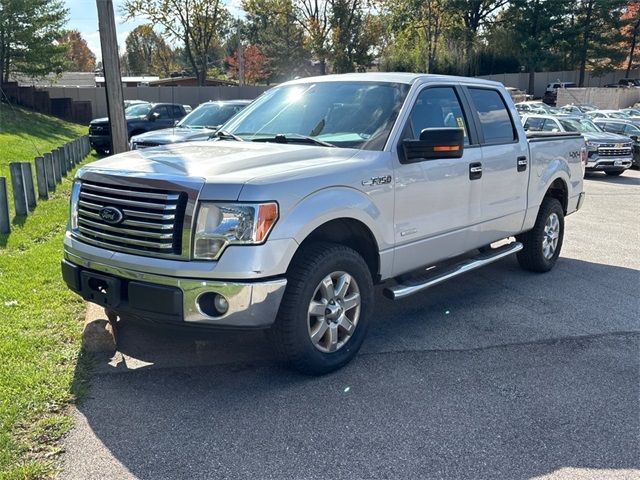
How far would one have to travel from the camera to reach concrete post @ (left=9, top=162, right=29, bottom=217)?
8.42 metres

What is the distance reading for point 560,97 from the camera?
1855 inches

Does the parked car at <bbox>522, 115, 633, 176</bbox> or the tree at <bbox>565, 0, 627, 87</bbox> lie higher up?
the tree at <bbox>565, 0, 627, 87</bbox>

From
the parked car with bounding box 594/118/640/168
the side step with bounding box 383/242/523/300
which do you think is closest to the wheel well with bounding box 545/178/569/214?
the side step with bounding box 383/242/523/300

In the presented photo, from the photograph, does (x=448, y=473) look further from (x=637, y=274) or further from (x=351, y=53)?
(x=351, y=53)

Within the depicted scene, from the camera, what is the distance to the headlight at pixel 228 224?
3537 mm

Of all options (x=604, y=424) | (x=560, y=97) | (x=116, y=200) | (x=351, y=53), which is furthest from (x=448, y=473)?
(x=351, y=53)

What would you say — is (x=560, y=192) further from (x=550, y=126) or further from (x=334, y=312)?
(x=550, y=126)

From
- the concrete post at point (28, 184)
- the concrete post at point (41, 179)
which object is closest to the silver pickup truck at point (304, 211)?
the concrete post at point (28, 184)

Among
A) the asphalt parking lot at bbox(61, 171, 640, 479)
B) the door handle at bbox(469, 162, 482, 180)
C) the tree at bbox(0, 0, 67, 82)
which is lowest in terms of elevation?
the asphalt parking lot at bbox(61, 171, 640, 479)

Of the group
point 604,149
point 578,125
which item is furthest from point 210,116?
point 578,125

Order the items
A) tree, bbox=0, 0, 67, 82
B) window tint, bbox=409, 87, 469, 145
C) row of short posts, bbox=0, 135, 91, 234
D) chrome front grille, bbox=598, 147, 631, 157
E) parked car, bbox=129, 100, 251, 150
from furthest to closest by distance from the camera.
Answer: tree, bbox=0, 0, 67, 82, chrome front grille, bbox=598, 147, 631, 157, parked car, bbox=129, 100, 251, 150, row of short posts, bbox=0, 135, 91, 234, window tint, bbox=409, 87, 469, 145

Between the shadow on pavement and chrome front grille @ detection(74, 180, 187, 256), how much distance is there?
0.60 m

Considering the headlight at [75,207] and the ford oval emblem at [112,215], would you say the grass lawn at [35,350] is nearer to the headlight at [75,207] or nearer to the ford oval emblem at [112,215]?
the headlight at [75,207]

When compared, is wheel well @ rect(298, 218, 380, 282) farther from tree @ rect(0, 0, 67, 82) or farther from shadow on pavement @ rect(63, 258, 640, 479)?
tree @ rect(0, 0, 67, 82)
